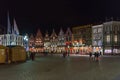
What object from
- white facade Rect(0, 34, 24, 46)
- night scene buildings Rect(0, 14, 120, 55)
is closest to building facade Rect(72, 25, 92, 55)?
night scene buildings Rect(0, 14, 120, 55)

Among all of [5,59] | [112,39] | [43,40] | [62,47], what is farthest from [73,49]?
[5,59]

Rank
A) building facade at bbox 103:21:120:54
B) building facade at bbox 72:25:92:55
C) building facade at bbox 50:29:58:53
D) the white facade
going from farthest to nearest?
building facade at bbox 50:29:58:53, building facade at bbox 72:25:92:55, the white facade, building facade at bbox 103:21:120:54

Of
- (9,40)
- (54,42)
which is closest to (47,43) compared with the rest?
(54,42)

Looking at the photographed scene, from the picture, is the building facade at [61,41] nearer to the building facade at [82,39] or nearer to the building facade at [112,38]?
the building facade at [82,39]

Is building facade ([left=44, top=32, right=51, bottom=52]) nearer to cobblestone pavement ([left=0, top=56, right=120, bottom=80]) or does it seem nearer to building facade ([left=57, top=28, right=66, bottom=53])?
building facade ([left=57, top=28, right=66, bottom=53])

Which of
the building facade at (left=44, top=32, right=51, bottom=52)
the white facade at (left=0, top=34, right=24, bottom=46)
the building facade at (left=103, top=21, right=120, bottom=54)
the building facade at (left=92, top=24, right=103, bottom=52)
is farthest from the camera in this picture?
the building facade at (left=44, top=32, right=51, bottom=52)

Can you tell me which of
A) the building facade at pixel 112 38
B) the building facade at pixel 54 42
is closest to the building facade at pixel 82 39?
the building facade at pixel 112 38

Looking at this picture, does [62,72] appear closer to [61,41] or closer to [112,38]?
[112,38]

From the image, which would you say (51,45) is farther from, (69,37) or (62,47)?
(69,37)

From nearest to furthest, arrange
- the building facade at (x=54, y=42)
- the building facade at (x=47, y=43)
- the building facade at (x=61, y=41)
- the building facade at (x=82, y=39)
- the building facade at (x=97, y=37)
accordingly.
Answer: the building facade at (x=97, y=37) → the building facade at (x=82, y=39) → the building facade at (x=61, y=41) → the building facade at (x=54, y=42) → the building facade at (x=47, y=43)

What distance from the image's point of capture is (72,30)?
494 feet

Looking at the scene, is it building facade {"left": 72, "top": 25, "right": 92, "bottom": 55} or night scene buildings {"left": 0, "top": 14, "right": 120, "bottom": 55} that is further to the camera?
building facade {"left": 72, "top": 25, "right": 92, "bottom": 55}

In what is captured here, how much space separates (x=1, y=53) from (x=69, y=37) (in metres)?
110

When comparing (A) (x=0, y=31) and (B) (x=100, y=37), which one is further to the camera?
(A) (x=0, y=31)
